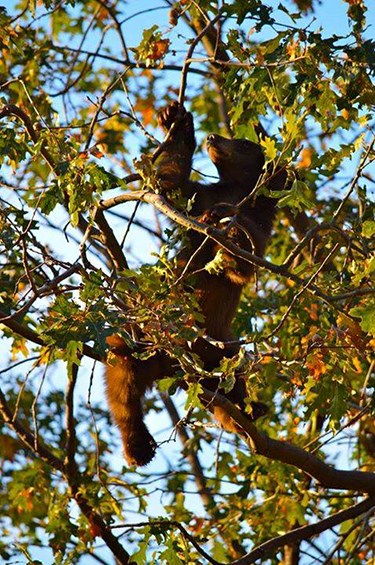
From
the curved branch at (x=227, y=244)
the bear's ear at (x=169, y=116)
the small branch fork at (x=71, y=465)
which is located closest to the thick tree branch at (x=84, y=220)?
the curved branch at (x=227, y=244)

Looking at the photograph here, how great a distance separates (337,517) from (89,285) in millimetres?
2027

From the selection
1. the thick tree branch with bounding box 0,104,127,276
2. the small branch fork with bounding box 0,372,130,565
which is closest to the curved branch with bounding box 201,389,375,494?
the thick tree branch with bounding box 0,104,127,276

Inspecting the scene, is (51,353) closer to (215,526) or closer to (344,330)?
(344,330)

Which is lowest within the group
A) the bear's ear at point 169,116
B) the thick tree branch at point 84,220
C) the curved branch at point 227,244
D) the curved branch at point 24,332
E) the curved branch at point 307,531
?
the curved branch at point 307,531

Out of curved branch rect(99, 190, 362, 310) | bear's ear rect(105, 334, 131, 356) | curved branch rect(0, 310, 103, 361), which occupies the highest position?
bear's ear rect(105, 334, 131, 356)

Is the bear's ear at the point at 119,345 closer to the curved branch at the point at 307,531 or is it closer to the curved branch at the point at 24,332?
the curved branch at the point at 24,332

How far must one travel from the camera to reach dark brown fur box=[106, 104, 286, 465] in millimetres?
5785

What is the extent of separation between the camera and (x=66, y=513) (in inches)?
245

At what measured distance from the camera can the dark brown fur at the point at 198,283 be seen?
19.0ft

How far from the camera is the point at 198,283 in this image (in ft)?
19.7

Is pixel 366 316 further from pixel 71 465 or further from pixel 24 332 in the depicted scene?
pixel 71 465

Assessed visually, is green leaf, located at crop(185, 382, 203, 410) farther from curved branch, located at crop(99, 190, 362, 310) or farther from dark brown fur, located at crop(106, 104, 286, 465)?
dark brown fur, located at crop(106, 104, 286, 465)

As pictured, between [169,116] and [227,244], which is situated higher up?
[169,116]

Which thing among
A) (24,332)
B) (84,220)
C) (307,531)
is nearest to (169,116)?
(84,220)
